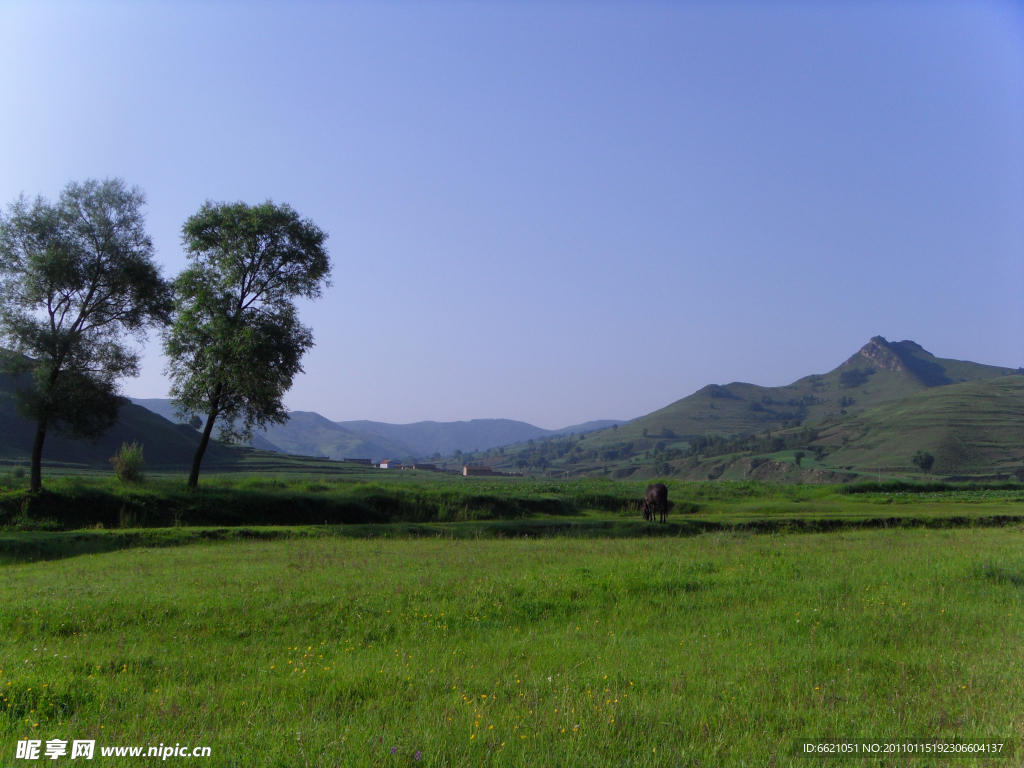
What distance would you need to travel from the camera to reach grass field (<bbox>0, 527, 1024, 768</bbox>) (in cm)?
617

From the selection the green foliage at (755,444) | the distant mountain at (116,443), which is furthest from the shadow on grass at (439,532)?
the green foliage at (755,444)

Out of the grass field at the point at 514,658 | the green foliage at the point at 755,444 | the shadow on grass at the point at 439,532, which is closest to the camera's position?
the grass field at the point at 514,658

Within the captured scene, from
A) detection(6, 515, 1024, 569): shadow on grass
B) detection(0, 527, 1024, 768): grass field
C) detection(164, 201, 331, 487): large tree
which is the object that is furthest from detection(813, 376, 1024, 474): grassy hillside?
detection(0, 527, 1024, 768): grass field

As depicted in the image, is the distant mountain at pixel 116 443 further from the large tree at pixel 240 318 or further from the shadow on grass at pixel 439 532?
the shadow on grass at pixel 439 532

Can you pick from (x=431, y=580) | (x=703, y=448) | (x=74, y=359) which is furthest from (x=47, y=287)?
(x=703, y=448)

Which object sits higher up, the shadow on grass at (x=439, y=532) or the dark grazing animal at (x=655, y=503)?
the dark grazing animal at (x=655, y=503)

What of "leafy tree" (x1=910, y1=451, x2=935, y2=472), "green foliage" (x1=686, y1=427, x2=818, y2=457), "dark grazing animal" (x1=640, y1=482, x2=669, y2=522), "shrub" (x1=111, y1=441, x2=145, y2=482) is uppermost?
"green foliage" (x1=686, y1=427, x2=818, y2=457)

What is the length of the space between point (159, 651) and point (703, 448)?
18518cm

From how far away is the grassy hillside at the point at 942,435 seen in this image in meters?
126

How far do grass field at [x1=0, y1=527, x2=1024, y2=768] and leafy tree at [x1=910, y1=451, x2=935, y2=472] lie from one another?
403 ft

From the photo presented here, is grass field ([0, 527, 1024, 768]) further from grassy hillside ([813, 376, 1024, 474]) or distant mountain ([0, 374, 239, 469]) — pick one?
grassy hillside ([813, 376, 1024, 474])

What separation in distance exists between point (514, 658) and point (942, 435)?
16707cm

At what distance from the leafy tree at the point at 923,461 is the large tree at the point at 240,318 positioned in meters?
123

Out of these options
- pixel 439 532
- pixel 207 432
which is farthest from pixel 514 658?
pixel 207 432
